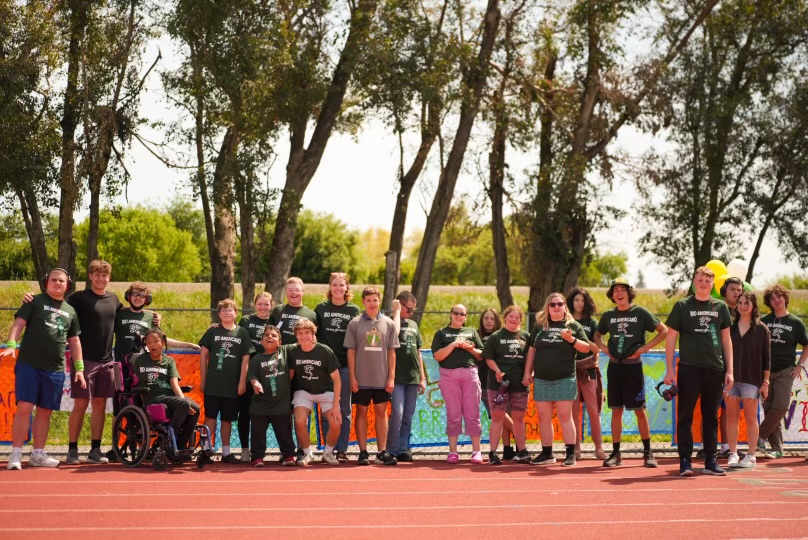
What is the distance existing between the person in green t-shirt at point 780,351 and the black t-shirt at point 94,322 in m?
7.44

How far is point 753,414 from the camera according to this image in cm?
1165

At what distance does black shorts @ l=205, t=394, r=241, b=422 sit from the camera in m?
11.5

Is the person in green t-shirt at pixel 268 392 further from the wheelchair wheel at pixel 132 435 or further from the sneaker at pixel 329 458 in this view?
the wheelchair wheel at pixel 132 435

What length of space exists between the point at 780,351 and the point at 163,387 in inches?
278

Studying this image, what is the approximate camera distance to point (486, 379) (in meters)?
12.4

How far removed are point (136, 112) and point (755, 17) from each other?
16433mm

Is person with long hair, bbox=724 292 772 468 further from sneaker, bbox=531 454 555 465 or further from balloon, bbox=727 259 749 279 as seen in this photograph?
balloon, bbox=727 259 749 279

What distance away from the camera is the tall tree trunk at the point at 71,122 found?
22422mm

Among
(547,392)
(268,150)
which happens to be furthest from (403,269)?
(547,392)

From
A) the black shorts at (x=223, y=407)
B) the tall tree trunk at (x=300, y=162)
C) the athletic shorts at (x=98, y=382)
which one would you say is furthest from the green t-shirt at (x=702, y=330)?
the tall tree trunk at (x=300, y=162)

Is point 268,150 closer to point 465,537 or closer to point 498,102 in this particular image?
point 498,102

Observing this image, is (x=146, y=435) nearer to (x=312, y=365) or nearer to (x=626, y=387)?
(x=312, y=365)

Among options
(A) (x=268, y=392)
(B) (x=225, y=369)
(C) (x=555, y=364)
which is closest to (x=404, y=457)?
(A) (x=268, y=392)

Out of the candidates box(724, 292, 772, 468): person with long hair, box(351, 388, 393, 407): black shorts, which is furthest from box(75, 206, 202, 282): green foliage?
box(724, 292, 772, 468): person with long hair
